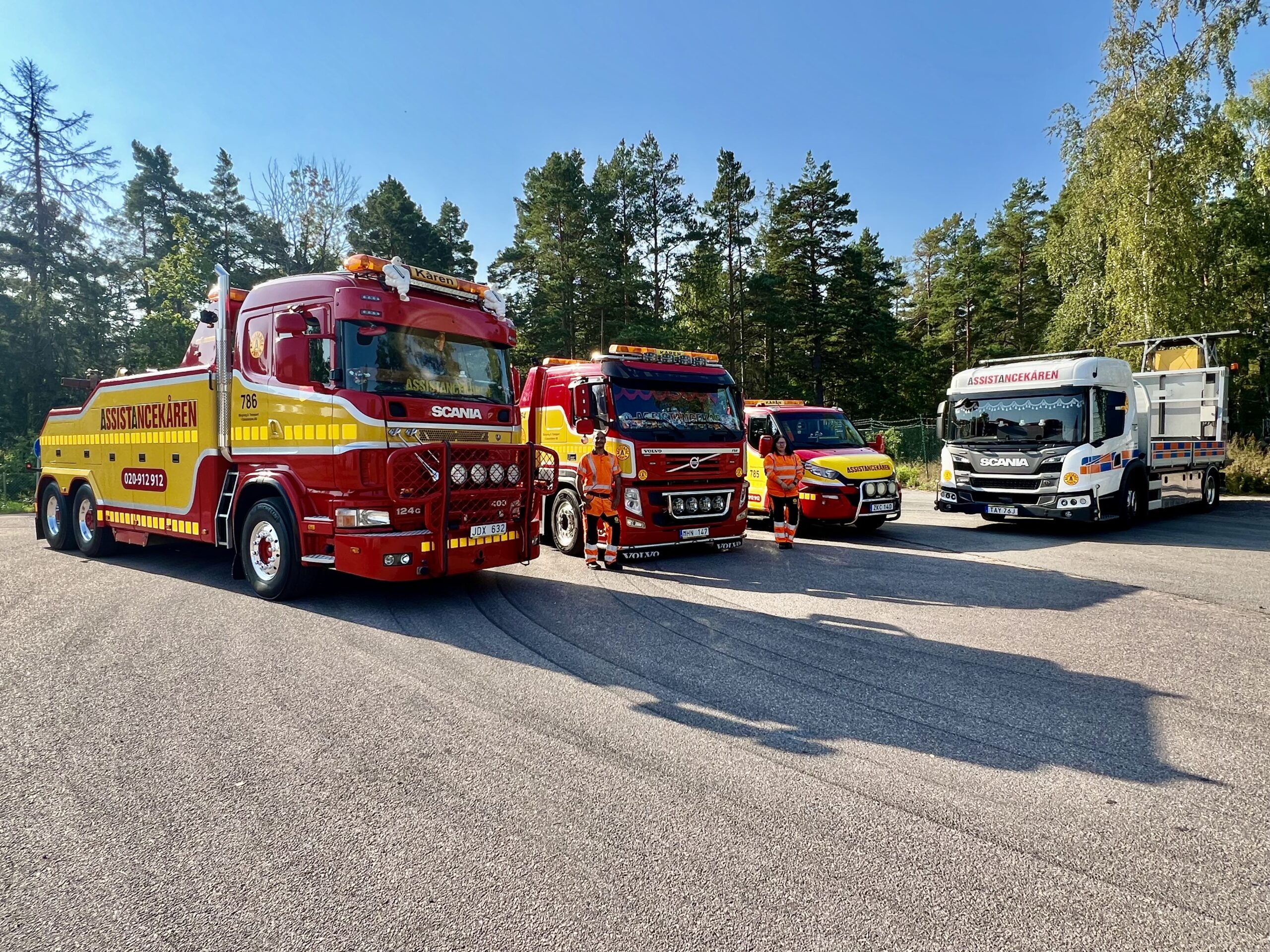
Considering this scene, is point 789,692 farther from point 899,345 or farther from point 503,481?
point 899,345

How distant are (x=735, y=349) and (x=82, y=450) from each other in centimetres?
3096

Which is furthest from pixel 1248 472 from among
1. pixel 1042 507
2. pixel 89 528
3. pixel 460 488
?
pixel 89 528

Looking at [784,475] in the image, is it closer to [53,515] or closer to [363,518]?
[363,518]

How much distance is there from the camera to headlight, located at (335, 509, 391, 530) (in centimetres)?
648

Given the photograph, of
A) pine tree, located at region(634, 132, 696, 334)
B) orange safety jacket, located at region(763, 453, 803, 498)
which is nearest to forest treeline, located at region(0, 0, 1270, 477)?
pine tree, located at region(634, 132, 696, 334)

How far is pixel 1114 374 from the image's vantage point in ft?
38.9

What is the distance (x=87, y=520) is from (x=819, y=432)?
11.6 meters

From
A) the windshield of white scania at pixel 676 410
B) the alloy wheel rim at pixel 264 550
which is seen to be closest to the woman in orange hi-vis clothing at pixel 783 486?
the windshield of white scania at pixel 676 410

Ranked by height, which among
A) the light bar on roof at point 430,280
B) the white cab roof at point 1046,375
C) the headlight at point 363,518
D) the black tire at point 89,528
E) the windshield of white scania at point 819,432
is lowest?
the black tire at point 89,528

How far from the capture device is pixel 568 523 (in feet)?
34.5

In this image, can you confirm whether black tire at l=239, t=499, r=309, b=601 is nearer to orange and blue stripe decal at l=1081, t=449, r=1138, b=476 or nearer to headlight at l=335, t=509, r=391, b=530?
headlight at l=335, t=509, r=391, b=530

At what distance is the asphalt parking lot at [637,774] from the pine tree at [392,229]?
95.6 ft

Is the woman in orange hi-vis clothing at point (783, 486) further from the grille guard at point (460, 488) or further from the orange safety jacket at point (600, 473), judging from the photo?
the grille guard at point (460, 488)

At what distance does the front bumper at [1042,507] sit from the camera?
37.3ft
